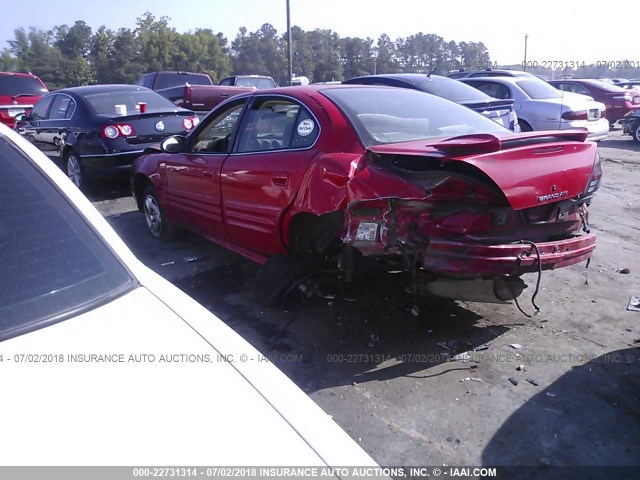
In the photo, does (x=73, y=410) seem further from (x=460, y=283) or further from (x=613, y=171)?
(x=613, y=171)

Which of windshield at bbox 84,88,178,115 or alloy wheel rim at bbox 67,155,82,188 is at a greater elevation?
windshield at bbox 84,88,178,115

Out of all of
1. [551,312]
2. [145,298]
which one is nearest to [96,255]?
[145,298]

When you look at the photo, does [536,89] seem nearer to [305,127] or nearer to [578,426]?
[305,127]

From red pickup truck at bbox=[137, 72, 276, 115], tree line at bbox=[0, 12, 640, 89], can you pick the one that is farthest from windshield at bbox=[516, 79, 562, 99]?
tree line at bbox=[0, 12, 640, 89]

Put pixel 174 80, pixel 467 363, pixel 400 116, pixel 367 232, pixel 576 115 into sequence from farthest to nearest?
pixel 174 80 → pixel 576 115 → pixel 400 116 → pixel 467 363 → pixel 367 232

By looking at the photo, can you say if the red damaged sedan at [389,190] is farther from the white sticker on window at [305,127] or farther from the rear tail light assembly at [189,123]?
Answer: the rear tail light assembly at [189,123]

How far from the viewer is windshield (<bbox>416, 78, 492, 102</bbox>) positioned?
8.09 meters

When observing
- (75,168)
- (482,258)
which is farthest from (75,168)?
(482,258)

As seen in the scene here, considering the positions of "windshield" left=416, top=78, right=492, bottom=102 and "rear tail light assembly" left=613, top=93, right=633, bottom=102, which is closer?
"windshield" left=416, top=78, right=492, bottom=102

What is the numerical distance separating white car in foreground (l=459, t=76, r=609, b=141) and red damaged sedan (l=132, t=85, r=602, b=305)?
277 inches

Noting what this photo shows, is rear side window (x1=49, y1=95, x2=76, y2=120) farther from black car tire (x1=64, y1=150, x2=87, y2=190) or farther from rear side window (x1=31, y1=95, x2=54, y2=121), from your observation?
black car tire (x1=64, y1=150, x2=87, y2=190)

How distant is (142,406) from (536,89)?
12131 mm

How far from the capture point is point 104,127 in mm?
7793

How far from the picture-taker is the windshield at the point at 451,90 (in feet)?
26.5
